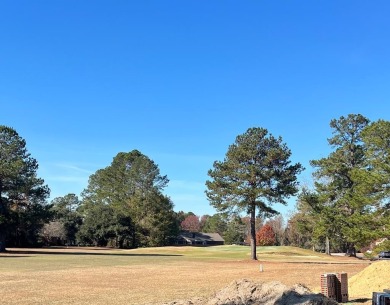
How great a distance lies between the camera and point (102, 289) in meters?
18.6

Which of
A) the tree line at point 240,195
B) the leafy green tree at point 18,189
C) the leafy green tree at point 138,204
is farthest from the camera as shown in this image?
the leafy green tree at point 138,204

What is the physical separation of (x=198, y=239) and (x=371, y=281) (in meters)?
107

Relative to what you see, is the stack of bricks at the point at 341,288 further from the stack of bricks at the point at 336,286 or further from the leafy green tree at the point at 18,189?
the leafy green tree at the point at 18,189

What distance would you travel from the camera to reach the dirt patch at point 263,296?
10.8m

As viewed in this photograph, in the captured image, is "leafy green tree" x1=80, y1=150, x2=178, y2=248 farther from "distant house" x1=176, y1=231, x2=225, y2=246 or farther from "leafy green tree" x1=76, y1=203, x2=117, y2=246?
"distant house" x1=176, y1=231, x2=225, y2=246

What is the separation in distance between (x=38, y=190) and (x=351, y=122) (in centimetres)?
3892

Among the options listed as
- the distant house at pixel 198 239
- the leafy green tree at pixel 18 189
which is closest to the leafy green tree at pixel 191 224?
the distant house at pixel 198 239

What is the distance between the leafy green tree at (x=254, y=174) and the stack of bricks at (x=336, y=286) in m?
27.4

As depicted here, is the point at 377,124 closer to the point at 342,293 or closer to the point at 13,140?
the point at 342,293

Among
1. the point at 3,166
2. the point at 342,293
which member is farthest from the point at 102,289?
the point at 3,166

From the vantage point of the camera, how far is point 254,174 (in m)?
41.3

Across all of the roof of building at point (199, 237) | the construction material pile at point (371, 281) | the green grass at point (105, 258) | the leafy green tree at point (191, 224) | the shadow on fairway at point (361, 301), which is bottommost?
the green grass at point (105, 258)

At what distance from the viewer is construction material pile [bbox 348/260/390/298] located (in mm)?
15195

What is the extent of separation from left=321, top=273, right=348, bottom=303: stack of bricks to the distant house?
346 ft
